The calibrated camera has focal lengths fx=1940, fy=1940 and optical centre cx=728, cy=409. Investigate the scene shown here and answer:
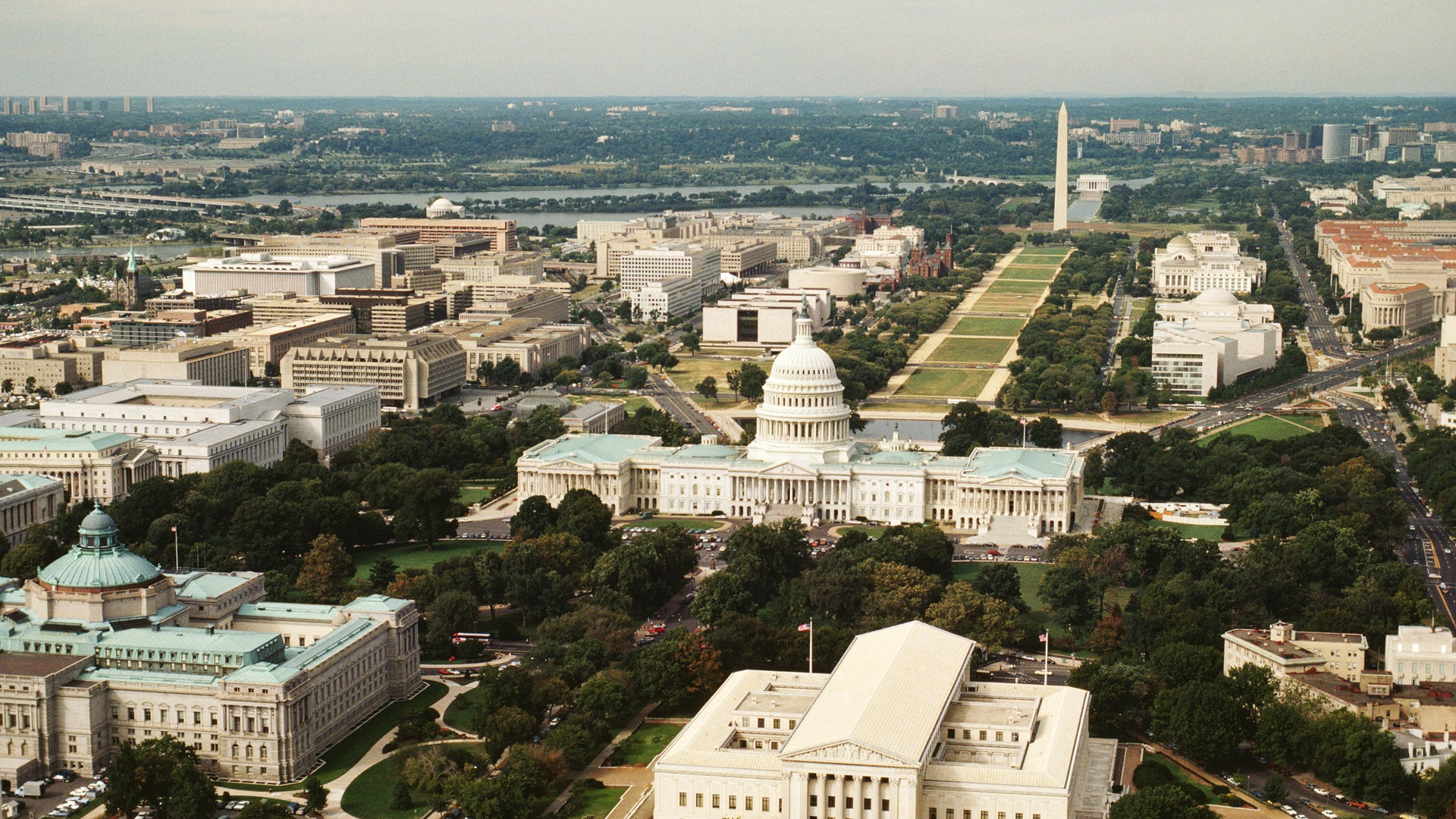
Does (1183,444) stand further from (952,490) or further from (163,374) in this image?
(163,374)

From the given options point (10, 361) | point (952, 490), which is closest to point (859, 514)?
point (952, 490)

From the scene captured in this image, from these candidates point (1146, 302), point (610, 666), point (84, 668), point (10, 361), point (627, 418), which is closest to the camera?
point (84, 668)

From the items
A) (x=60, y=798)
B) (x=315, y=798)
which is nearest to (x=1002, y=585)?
(x=315, y=798)

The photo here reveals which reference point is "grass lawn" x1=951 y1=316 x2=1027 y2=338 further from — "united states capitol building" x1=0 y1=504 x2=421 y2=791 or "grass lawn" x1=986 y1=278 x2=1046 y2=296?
"united states capitol building" x1=0 y1=504 x2=421 y2=791

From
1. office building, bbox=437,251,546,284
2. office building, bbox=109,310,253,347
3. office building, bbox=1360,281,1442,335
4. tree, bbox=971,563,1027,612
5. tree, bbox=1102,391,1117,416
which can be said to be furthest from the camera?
office building, bbox=437,251,546,284

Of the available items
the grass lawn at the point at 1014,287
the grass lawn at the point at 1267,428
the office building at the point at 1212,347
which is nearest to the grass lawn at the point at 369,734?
the grass lawn at the point at 1267,428

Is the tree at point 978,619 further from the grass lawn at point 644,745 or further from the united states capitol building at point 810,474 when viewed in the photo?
the united states capitol building at point 810,474

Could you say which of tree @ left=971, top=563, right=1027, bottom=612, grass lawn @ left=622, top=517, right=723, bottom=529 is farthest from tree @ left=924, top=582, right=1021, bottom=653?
grass lawn @ left=622, top=517, right=723, bottom=529
